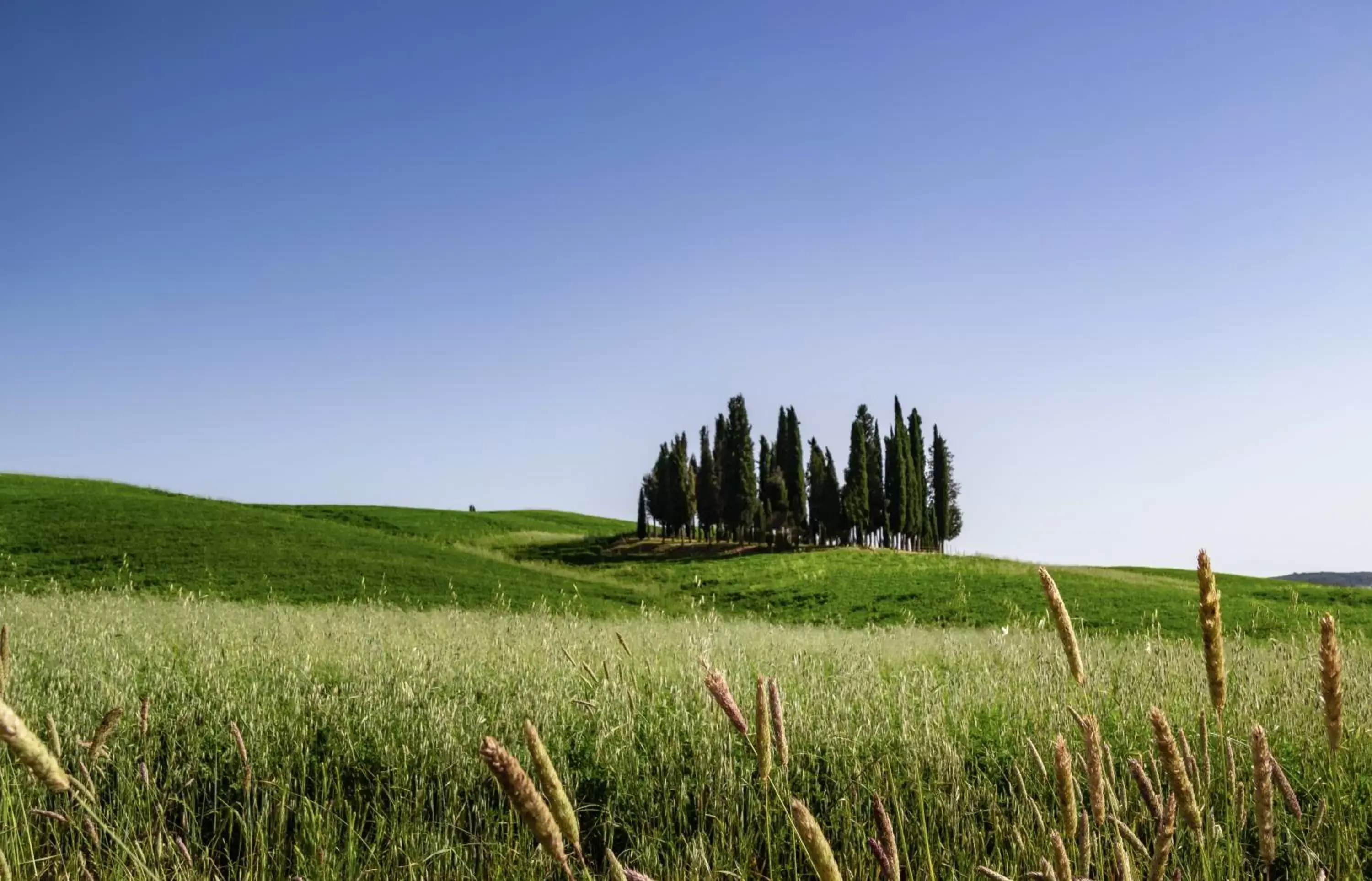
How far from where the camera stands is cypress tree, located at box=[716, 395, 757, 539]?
58.3m

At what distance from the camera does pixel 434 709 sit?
5.63 metres

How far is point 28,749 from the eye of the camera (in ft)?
4.21

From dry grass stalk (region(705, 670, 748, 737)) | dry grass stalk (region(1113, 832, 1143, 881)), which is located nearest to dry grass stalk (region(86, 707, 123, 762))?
dry grass stalk (region(705, 670, 748, 737))

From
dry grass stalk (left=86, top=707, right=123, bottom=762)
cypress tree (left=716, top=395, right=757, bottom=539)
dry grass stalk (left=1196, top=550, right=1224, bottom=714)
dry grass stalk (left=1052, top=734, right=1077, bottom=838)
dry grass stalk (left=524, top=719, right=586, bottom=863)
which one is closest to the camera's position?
dry grass stalk (left=524, top=719, right=586, bottom=863)

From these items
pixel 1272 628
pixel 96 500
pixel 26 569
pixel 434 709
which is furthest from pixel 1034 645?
pixel 96 500

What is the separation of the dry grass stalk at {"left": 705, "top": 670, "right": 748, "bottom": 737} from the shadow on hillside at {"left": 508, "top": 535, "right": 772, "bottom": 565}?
4773cm

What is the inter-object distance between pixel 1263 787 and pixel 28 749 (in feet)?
7.15

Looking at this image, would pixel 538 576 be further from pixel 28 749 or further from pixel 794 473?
pixel 28 749

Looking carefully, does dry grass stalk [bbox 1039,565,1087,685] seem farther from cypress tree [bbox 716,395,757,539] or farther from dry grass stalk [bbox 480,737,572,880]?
cypress tree [bbox 716,395,757,539]

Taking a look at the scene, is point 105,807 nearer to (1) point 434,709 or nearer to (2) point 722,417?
(1) point 434,709

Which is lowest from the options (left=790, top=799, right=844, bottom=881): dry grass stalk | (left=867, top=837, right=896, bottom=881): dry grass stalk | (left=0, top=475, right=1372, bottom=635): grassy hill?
(left=0, top=475, right=1372, bottom=635): grassy hill

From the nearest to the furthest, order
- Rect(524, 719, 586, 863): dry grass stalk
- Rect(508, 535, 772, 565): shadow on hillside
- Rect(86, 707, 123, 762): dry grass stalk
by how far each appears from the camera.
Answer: Rect(524, 719, 586, 863): dry grass stalk, Rect(86, 707, 123, 762): dry grass stalk, Rect(508, 535, 772, 565): shadow on hillside

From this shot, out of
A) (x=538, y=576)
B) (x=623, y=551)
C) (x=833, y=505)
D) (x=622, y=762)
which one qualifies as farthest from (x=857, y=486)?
(x=622, y=762)

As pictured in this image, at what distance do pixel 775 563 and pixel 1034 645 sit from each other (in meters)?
36.2
